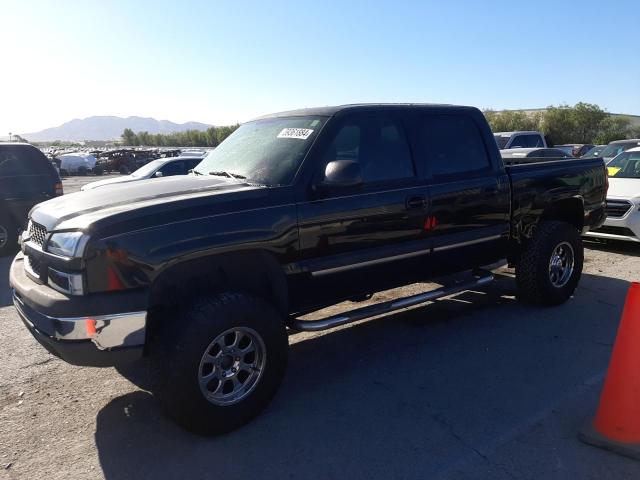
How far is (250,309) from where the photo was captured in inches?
132

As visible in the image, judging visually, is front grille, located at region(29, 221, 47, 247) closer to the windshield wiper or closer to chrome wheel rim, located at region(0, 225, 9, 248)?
the windshield wiper

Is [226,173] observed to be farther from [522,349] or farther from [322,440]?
[522,349]

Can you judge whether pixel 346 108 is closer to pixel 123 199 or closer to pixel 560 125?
pixel 123 199

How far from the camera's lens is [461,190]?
185 inches

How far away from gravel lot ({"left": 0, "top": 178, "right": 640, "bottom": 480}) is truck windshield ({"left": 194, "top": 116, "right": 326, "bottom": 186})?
1583 millimetres

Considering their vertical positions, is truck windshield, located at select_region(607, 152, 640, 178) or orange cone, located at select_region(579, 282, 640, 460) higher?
truck windshield, located at select_region(607, 152, 640, 178)

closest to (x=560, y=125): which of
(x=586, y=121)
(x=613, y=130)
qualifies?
(x=586, y=121)

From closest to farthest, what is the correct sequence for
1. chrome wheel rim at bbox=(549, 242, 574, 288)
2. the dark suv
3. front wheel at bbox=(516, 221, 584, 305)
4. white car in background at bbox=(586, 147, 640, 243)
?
front wheel at bbox=(516, 221, 584, 305) < chrome wheel rim at bbox=(549, 242, 574, 288) < white car in background at bbox=(586, 147, 640, 243) < the dark suv

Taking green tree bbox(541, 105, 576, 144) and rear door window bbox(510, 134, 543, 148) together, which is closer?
rear door window bbox(510, 134, 543, 148)

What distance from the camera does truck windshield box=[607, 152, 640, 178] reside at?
30.7 feet

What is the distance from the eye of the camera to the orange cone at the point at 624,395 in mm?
3051

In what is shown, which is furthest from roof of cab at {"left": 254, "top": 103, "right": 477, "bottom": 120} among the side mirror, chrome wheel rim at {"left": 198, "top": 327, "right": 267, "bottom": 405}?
chrome wheel rim at {"left": 198, "top": 327, "right": 267, "bottom": 405}

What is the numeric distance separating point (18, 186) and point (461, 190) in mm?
7897

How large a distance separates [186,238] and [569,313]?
13.7 ft
